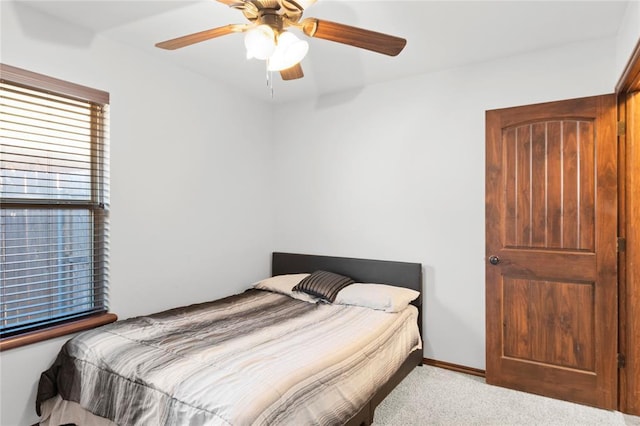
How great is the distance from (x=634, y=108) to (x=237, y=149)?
10.4 feet

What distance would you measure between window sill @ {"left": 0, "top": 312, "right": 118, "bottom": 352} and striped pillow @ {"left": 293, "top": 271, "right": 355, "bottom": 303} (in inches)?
58.7

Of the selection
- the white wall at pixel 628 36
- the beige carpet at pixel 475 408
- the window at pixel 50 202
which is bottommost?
the beige carpet at pixel 475 408

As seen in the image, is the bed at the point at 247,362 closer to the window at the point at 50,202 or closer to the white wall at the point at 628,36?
the window at the point at 50,202

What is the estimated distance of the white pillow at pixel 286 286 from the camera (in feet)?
10.8

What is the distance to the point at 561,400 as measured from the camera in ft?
8.54

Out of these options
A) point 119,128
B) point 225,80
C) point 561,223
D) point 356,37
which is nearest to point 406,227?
point 561,223

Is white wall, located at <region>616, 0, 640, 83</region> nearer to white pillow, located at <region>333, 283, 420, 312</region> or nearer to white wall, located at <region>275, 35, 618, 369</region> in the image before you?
white wall, located at <region>275, 35, 618, 369</region>

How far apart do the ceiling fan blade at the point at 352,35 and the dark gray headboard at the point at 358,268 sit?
1.99m

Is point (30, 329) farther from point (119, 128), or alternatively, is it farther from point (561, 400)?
point (561, 400)

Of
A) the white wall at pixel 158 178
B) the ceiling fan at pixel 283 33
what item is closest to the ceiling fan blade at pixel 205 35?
the ceiling fan at pixel 283 33

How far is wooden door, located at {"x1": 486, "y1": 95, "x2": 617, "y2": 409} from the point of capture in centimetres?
251

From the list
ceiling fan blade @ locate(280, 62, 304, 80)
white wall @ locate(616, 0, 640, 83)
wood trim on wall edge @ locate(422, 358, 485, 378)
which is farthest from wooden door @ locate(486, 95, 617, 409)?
ceiling fan blade @ locate(280, 62, 304, 80)

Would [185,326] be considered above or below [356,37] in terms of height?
below

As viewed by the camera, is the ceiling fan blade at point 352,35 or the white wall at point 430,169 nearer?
the ceiling fan blade at point 352,35
